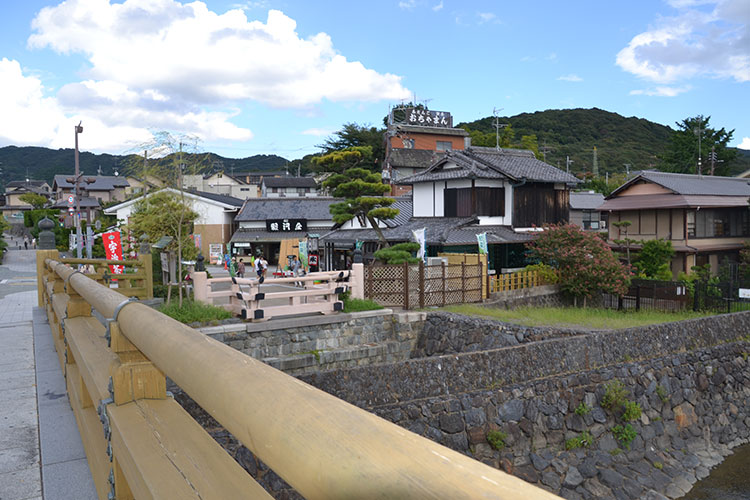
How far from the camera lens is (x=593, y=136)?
89.8 meters

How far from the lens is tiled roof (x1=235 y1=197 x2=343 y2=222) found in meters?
37.9

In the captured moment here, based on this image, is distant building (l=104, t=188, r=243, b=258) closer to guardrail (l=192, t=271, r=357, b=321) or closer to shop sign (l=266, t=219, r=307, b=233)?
shop sign (l=266, t=219, r=307, b=233)

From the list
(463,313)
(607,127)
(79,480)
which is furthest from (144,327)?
(607,127)

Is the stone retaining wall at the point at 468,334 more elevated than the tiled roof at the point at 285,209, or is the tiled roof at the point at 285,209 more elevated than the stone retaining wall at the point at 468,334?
the tiled roof at the point at 285,209

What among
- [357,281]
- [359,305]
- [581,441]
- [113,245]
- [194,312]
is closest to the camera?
[581,441]

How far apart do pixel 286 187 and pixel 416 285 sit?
4429 centimetres

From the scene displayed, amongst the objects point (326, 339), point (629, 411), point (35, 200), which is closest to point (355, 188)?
point (326, 339)

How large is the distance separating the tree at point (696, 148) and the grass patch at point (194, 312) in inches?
1674

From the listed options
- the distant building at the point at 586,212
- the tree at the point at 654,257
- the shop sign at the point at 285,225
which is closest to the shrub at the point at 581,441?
the tree at the point at 654,257

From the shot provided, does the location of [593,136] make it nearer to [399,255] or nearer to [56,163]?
[399,255]

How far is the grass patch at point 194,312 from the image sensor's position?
12.1 metres

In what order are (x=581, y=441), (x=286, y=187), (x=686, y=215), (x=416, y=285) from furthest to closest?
(x=286, y=187) → (x=686, y=215) → (x=416, y=285) → (x=581, y=441)

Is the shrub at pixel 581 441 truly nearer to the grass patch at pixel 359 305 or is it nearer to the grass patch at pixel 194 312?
the grass patch at pixel 359 305

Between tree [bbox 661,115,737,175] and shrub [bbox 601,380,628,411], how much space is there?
38.7 meters
